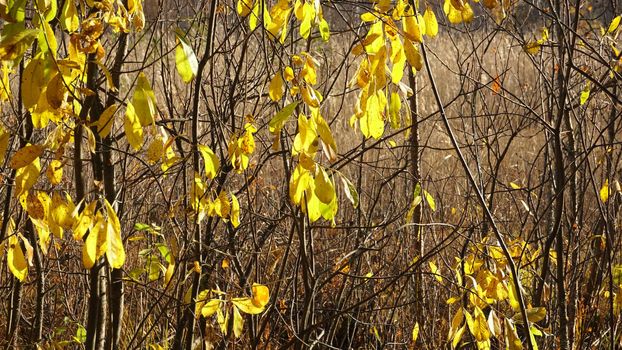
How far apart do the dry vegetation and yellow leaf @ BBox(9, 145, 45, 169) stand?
0.22m

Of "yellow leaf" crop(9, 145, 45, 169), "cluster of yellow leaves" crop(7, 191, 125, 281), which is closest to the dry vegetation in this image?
"cluster of yellow leaves" crop(7, 191, 125, 281)

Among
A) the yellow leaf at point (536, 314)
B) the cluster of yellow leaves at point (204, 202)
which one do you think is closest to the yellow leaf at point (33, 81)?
the cluster of yellow leaves at point (204, 202)

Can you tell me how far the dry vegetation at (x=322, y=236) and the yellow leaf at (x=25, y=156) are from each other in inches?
8.7

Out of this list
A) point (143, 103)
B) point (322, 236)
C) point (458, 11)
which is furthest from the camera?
point (322, 236)

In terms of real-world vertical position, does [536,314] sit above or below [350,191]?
below

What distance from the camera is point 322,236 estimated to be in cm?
363

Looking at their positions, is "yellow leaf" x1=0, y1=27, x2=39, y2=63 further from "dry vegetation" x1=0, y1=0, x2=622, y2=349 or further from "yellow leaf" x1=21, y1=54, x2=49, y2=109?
"dry vegetation" x1=0, y1=0, x2=622, y2=349

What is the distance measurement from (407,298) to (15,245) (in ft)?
6.45

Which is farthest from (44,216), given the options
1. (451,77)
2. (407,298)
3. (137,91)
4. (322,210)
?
(451,77)

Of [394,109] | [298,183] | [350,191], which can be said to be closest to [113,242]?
[298,183]

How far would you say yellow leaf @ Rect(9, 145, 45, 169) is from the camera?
3.59ft

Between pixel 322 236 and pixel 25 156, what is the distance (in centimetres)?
260

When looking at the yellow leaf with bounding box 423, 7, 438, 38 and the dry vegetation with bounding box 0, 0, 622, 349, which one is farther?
the dry vegetation with bounding box 0, 0, 622, 349

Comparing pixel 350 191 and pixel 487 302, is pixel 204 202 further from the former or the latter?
pixel 487 302
